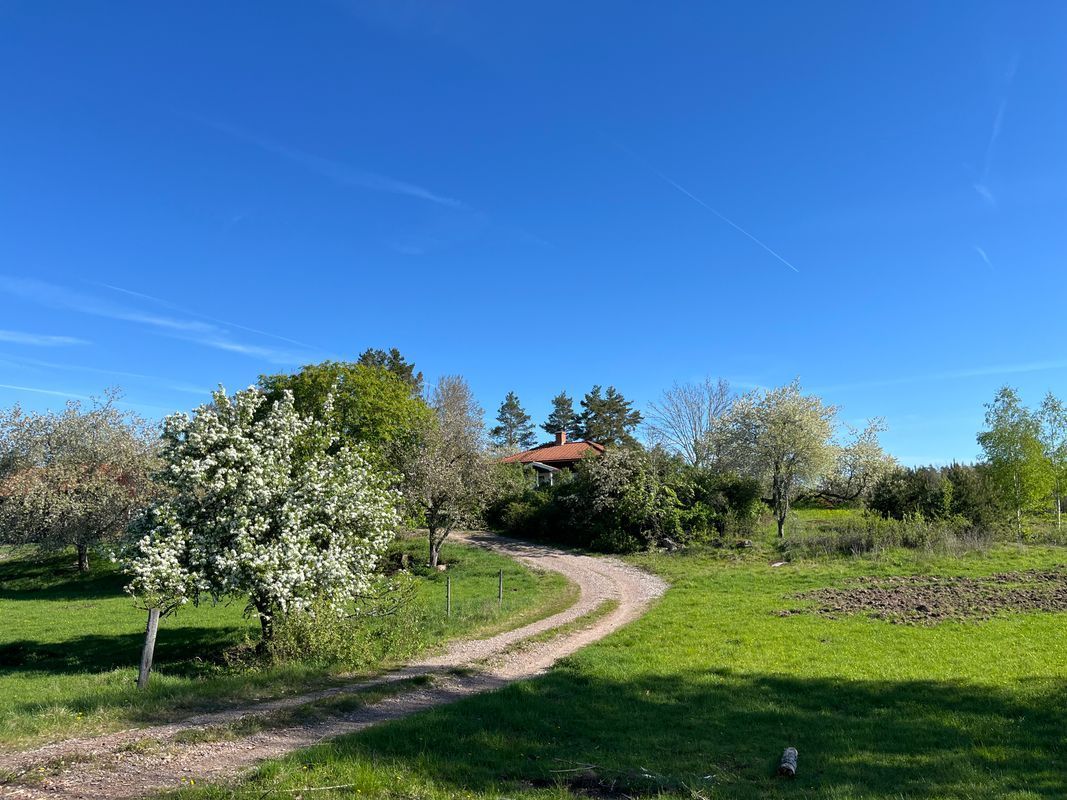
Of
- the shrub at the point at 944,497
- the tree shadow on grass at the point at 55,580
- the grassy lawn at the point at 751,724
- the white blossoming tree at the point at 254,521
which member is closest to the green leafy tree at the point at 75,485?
the tree shadow on grass at the point at 55,580

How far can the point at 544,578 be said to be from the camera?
27.6 m

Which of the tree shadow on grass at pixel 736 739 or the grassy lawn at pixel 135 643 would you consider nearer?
the tree shadow on grass at pixel 736 739

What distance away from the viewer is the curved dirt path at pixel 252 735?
22.4ft

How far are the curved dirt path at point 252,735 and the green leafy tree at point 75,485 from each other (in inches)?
1034

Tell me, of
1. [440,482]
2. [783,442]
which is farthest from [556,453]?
[440,482]

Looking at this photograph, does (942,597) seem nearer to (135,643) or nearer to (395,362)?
(135,643)

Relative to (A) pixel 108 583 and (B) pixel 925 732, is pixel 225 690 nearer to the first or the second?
(B) pixel 925 732

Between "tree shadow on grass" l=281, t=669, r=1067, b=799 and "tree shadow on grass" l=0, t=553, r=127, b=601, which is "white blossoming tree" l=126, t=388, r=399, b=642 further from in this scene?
"tree shadow on grass" l=0, t=553, r=127, b=601

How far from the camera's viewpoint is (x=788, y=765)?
743 cm

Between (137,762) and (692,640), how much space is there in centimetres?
1176

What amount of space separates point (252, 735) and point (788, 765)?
22.5ft

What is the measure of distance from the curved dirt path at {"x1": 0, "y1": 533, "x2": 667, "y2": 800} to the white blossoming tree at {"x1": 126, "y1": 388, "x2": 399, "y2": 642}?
326 cm

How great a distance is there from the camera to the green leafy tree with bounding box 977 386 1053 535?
39.8 m

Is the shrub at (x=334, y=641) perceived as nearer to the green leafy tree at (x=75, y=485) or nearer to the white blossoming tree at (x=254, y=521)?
the white blossoming tree at (x=254, y=521)
